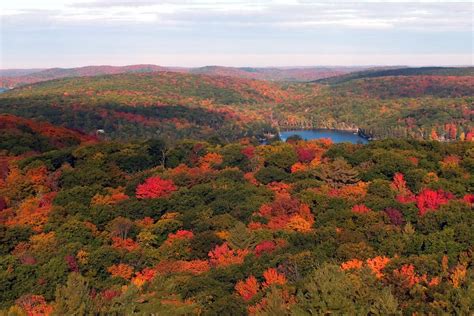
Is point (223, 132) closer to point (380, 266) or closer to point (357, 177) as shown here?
point (357, 177)

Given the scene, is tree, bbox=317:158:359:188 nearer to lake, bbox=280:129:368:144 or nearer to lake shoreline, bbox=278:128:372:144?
lake, bbox=280:129:368:144

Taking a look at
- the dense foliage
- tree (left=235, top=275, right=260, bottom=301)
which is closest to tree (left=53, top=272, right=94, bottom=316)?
the dense foliage

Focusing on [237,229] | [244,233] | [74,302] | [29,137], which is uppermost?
[29,137]

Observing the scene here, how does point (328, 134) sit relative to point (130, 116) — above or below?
below

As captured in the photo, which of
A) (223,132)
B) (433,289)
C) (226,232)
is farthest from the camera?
(223,132)

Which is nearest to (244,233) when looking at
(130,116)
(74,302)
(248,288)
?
(248,288)

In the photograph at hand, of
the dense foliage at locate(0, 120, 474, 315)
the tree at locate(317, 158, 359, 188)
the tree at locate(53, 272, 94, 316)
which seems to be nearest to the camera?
the tree at locate(53, 272, 94, 316)

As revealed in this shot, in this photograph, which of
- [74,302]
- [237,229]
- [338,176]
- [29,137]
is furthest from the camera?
[29,137]

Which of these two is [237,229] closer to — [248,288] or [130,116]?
[248,288]

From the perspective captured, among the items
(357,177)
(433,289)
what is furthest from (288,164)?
(433,289)
